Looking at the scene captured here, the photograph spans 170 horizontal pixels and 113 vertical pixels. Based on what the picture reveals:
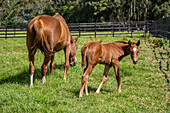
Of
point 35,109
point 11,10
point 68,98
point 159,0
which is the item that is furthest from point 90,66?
point 11,10

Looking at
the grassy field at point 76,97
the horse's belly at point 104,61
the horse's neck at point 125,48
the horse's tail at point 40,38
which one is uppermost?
the horse's tail at point 40,38

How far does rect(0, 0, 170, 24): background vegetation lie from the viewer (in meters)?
43.3

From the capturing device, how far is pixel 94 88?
20.6 ft

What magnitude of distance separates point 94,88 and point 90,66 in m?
1.15

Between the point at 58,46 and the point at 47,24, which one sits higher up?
the point at 47,24

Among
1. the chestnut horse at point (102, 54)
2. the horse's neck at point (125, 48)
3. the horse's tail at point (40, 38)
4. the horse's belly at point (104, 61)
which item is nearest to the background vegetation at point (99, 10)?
the horse's neck at point (125, 48)

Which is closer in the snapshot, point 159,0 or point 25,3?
point 159,0

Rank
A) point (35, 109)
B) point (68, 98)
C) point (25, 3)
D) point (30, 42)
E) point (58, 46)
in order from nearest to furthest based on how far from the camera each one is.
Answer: point (35, 109)
point (68, 98)
point (30, 42)
point (58, 46)
point (25, 3)

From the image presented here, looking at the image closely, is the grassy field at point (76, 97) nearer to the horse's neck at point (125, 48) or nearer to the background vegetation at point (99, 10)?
the horse's neck at point (125, 48)

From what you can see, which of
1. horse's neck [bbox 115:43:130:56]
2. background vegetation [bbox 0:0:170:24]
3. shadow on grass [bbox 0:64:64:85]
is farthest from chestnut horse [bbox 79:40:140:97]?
background vegetation [bbox 0:0:170:24]

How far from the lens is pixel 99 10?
46.0m

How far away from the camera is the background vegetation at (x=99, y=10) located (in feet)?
142

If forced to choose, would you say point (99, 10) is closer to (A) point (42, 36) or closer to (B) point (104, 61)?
(A) point (42, 36)

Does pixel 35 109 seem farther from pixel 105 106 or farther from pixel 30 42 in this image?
pixel 30 42
